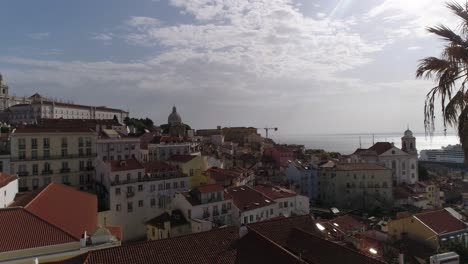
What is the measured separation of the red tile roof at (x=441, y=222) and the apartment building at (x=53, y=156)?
3457 cm

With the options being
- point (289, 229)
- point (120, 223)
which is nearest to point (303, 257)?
point (289, 229)

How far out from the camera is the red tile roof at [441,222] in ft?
97.0

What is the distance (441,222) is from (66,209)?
1145 inches

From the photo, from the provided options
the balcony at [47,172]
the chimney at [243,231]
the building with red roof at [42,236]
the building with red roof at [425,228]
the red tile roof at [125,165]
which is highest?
the red tile roof at [125,165]

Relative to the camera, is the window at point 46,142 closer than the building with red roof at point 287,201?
No

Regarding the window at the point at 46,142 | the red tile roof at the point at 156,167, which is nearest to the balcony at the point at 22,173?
the window at the point at 46,142

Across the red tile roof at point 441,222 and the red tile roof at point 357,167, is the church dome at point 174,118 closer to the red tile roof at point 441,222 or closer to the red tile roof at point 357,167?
the red tile roof at point 357,167

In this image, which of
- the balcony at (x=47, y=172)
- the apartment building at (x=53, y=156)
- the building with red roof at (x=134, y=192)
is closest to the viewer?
the building with red roof at (x=134, y=192)

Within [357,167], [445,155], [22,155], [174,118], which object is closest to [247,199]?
[22,155]

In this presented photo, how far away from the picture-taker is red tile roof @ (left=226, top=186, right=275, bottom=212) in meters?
35.9

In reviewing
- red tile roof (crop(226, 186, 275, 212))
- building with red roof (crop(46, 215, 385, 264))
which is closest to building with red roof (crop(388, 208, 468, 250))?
red tile roof (crop(226, 186, 275, 212))

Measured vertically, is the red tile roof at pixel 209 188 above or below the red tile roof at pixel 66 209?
below

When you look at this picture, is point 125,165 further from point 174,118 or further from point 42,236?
point 174,118

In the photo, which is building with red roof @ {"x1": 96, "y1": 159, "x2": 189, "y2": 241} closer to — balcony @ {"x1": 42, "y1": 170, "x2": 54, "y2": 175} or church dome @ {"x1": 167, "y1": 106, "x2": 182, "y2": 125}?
balcony @ {"x1": 42, "y1": 170, "x2": 54, "y2": 175}
